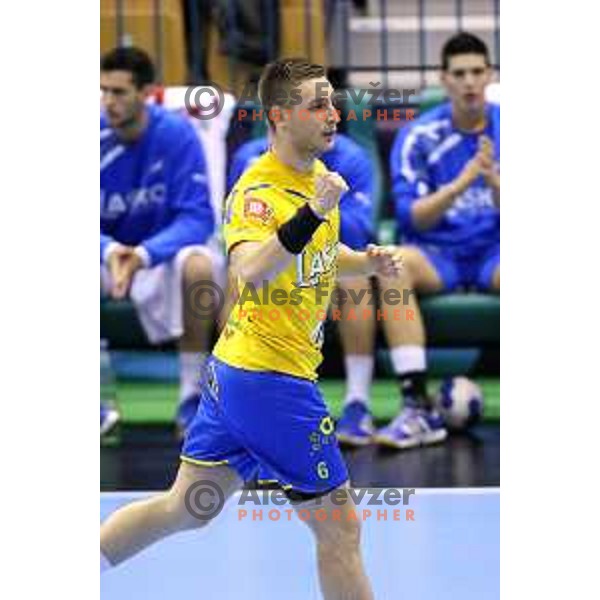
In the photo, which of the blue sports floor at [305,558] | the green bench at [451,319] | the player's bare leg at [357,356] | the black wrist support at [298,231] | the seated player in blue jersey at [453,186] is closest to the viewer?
the black wrist support at [298,231]

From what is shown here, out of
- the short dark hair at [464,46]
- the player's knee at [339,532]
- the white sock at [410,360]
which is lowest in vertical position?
the player's knee at [339,532]

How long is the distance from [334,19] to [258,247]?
6.36m

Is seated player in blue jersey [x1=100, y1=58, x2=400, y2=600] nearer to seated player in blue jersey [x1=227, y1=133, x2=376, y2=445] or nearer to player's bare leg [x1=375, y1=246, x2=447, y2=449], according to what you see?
seated player in blue jersey [x1=227, y1=133, x2=376, y2=445]

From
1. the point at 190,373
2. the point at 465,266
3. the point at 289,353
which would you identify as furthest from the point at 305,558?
the point at 465,266

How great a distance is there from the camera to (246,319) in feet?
12.6

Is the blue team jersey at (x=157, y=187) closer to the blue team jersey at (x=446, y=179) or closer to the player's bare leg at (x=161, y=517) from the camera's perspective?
the blue team jersey at (x=446, y=179)

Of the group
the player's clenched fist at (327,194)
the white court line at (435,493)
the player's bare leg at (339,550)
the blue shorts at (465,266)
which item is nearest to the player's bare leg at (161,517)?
the player's bare leg at (339,550)

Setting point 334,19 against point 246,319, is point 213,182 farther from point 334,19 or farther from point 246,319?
point 246,319

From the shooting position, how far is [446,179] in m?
7.33

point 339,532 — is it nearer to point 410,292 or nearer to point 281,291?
point 281,291

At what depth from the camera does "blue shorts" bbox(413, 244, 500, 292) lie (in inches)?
287

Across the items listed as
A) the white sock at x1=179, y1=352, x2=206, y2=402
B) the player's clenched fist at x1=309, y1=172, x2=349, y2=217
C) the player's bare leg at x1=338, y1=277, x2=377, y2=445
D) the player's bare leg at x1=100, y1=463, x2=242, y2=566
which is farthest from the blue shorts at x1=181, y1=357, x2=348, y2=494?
the white sock at x1=179, y1=352, x2=206, y2=402

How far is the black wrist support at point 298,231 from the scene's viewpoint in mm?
3551
